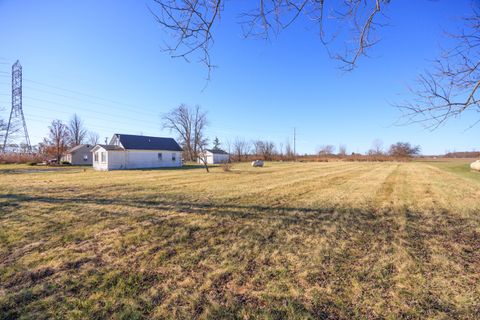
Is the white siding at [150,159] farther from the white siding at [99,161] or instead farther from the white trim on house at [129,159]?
the white siding at [99,161]

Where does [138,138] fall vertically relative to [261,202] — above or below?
above

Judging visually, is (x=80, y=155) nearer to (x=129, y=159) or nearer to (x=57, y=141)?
(x=57, y=141)

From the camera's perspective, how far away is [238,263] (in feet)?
9.67

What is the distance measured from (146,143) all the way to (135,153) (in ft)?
8.57

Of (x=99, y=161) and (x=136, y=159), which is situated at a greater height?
(x=136, y=159)

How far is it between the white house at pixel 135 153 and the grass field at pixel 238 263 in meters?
20.2

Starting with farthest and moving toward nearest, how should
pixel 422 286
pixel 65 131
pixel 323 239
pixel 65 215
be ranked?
pixel 65 131, pixel 65 215, pixel 323 239, pixel 422 286

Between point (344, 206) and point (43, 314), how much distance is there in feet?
21.0

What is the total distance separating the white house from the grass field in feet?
66.3

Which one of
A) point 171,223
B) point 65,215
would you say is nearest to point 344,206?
point 171,223

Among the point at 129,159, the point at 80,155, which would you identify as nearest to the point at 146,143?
the point at 129,159

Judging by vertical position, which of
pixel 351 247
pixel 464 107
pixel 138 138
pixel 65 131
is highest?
pixel 65 131

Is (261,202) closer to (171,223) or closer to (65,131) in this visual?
(171,223)

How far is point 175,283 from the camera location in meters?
2.46
